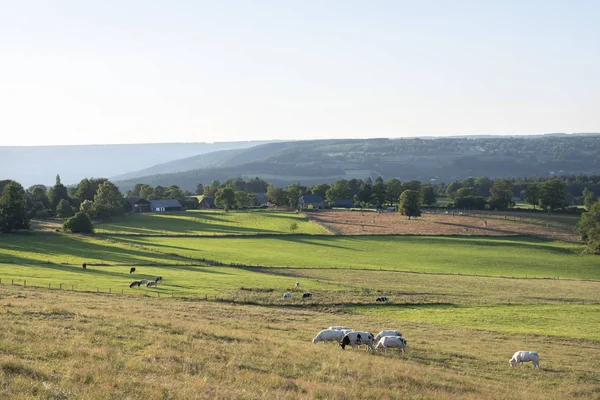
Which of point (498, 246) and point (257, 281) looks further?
point (498, 246)

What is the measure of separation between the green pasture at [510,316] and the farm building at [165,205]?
137333 mm

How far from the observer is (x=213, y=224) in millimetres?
132250

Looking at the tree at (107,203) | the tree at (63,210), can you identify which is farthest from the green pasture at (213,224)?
the tree at (63,210)

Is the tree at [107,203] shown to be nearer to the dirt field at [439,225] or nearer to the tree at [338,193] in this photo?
the dirt field at [439,225]

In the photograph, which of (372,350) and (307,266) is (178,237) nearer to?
(307,266)

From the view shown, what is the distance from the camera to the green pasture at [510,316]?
130 feet

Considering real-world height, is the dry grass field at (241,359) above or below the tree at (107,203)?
below

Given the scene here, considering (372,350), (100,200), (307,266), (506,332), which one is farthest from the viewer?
(100,200)

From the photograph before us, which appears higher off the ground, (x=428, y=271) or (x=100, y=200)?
(x=100, y=200)

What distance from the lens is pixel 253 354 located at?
77.5 ft

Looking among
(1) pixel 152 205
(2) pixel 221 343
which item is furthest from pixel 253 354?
(1) pixel 152 205

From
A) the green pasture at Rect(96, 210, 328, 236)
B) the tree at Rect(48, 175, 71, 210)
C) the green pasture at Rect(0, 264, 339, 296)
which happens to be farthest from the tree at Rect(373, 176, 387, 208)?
the green pasture at Rect(0, 264, 339, 296)

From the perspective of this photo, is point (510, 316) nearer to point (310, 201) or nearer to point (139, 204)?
point (310, 201)

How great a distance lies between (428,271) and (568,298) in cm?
2321
